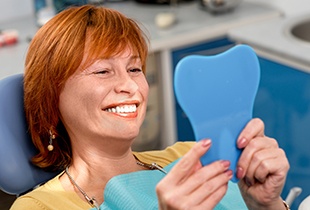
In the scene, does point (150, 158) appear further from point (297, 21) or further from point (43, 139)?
point (297, 21)

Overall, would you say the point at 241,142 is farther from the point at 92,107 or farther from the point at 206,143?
the point at 92,107

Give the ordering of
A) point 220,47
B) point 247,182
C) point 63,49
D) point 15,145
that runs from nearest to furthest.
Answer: point 247,182 → point 63,49 → point 15,145 → point 220,47

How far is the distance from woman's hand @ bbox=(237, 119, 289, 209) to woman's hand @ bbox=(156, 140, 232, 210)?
12 cm

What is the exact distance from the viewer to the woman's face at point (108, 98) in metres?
1.57

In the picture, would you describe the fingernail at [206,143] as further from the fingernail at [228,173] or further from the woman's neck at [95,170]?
the woman's neck at [95,170]

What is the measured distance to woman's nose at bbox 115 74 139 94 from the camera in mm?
1579

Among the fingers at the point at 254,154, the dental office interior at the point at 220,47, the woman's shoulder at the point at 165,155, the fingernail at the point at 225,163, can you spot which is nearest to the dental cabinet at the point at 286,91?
the dental office interior at the point at 220,47

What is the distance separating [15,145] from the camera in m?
1.77

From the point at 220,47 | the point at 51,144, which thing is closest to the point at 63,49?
the point at 51,144

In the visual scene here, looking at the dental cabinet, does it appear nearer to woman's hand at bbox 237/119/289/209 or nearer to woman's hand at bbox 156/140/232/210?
woman's hand at bbox 237/119/289/209

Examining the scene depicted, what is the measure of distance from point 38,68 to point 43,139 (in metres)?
0.23

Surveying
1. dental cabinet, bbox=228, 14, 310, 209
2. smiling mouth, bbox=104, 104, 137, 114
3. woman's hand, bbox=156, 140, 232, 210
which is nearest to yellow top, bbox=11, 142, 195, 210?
smiling mouth, bbox=104, 104, 137, 114

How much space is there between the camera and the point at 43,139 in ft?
5.91

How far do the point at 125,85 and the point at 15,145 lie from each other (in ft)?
1.27
